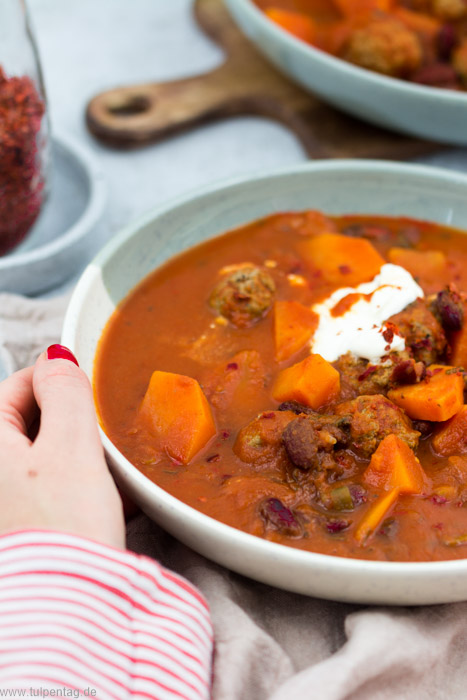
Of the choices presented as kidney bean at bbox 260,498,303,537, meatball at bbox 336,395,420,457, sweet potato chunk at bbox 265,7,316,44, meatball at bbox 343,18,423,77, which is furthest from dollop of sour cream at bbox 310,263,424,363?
sweet potato chunk at bbox 265,7,316,44

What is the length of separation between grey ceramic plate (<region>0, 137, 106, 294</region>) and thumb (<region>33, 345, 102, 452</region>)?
4.09 ft

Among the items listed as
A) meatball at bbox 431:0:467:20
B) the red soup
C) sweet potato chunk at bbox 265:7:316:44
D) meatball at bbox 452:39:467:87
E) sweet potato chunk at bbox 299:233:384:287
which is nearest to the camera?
the red soup

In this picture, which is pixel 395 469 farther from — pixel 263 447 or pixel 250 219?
pixel 250 219

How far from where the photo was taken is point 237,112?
4969 mm

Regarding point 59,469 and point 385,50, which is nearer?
point 59,469

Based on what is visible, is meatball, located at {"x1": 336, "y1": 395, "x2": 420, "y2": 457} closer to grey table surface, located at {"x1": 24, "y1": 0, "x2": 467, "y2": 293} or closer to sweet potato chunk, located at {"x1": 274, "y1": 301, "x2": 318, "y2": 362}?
sweet potato chunk, located at {"x1": 274, "y1": 301, "x2": 318, "y2": 362}

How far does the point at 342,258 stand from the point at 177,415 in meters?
1.15

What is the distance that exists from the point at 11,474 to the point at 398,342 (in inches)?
57.1

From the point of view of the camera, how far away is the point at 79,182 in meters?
4.43

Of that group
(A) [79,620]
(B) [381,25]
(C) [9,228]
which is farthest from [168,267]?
(B) [381,25]

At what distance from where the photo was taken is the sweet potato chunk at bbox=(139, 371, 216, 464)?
8.71 ft

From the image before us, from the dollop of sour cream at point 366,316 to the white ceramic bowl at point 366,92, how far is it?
1.18 metres

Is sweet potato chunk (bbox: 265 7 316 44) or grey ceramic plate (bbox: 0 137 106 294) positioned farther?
sweet potato chunk (bbox: 265 7 316 44)

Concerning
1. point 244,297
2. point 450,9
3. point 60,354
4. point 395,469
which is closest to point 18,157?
point 244,297
